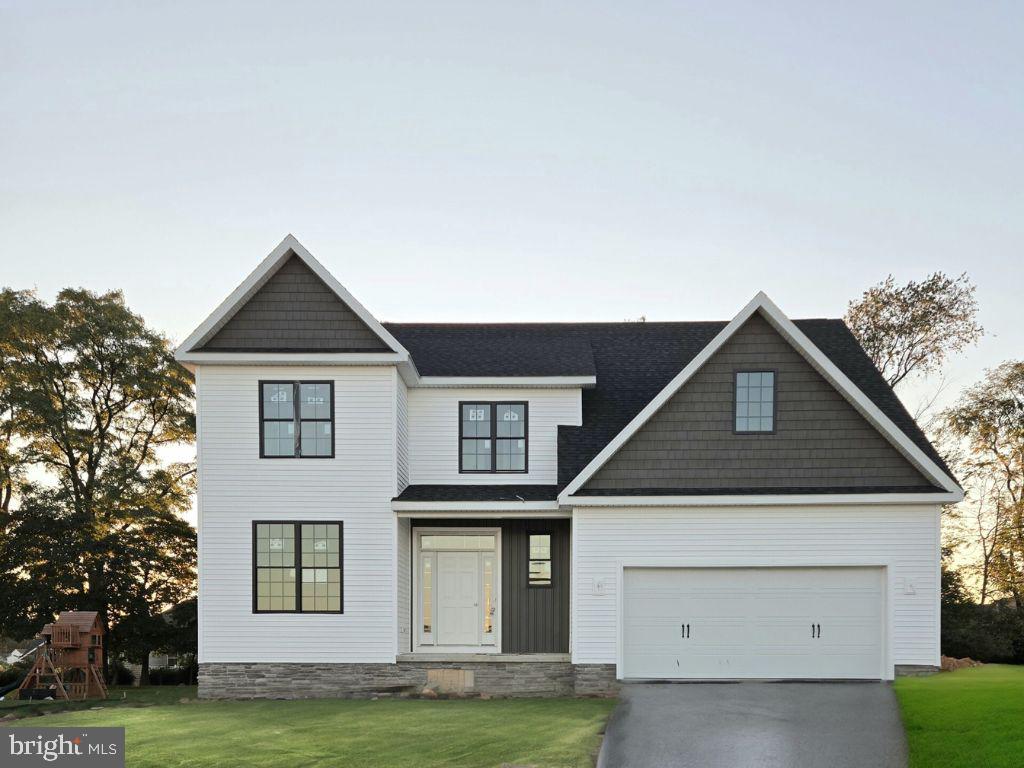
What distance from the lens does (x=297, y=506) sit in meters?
19.4

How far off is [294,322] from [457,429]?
4416 mm

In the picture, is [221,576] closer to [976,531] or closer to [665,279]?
[665,279]

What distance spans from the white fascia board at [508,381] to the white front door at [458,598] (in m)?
3.78

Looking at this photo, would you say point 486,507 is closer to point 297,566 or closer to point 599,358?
point 297,566

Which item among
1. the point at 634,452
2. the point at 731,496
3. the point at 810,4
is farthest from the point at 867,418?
the point at 810,4

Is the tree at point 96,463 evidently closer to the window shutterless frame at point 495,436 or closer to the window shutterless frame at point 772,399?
the window shutterless frame at point 495,436

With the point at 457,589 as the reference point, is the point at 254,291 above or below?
above

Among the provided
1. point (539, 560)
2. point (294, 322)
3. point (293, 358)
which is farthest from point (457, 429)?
point (294, 322)

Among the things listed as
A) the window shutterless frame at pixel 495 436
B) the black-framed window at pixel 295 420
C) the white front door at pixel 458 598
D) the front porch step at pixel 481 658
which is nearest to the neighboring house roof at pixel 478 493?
the window shutterless frame at pixel 495 436

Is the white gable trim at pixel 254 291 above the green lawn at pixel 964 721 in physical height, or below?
above

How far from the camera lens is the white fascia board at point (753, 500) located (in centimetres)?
1838

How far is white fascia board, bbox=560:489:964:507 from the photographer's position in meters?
18.4

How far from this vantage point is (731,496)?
61.1 feet

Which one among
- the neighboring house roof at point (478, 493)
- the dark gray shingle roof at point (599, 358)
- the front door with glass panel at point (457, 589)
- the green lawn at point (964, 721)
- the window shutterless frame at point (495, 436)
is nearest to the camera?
the green lawn at point (964, 721)
